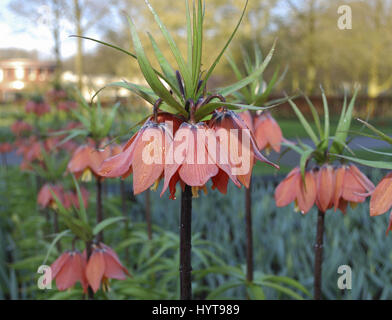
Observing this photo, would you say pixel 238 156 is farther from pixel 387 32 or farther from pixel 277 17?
pixel 277 17

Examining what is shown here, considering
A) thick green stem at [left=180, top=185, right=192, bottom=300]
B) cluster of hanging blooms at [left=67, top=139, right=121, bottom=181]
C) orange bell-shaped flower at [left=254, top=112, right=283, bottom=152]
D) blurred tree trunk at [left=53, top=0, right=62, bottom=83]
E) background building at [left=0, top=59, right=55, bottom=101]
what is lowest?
thick green stem at [left=180, top=185, right=192, bottom=300]

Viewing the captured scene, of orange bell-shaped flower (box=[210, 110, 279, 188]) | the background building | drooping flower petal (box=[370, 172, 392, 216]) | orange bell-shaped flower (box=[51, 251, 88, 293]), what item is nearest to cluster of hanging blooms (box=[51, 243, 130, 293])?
orange bell-shaped flower (box=[51, 251, 88, 293])

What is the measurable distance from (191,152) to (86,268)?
2.08 ft

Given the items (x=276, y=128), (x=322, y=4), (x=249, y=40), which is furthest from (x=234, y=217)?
(x=322, y=4)

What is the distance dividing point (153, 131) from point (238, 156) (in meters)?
0.15

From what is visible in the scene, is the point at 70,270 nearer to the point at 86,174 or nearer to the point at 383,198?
the point at 86,174

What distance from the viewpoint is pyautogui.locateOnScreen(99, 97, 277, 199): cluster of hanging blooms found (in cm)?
66

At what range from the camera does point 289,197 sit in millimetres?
1156

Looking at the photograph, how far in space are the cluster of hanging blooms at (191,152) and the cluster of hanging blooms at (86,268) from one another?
0.48m

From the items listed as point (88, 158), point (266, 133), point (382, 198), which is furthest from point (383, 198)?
point (88, 158)

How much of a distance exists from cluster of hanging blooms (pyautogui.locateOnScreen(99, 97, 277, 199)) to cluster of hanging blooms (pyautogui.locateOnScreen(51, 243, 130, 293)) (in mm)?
476

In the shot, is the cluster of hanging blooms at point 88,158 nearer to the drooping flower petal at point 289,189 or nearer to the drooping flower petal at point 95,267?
the drooping flower petal at point 95,267

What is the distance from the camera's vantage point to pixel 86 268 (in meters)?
1.12

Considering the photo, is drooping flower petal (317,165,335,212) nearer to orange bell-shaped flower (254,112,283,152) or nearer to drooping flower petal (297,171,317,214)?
drooping flower petal (297,171,317,214)
